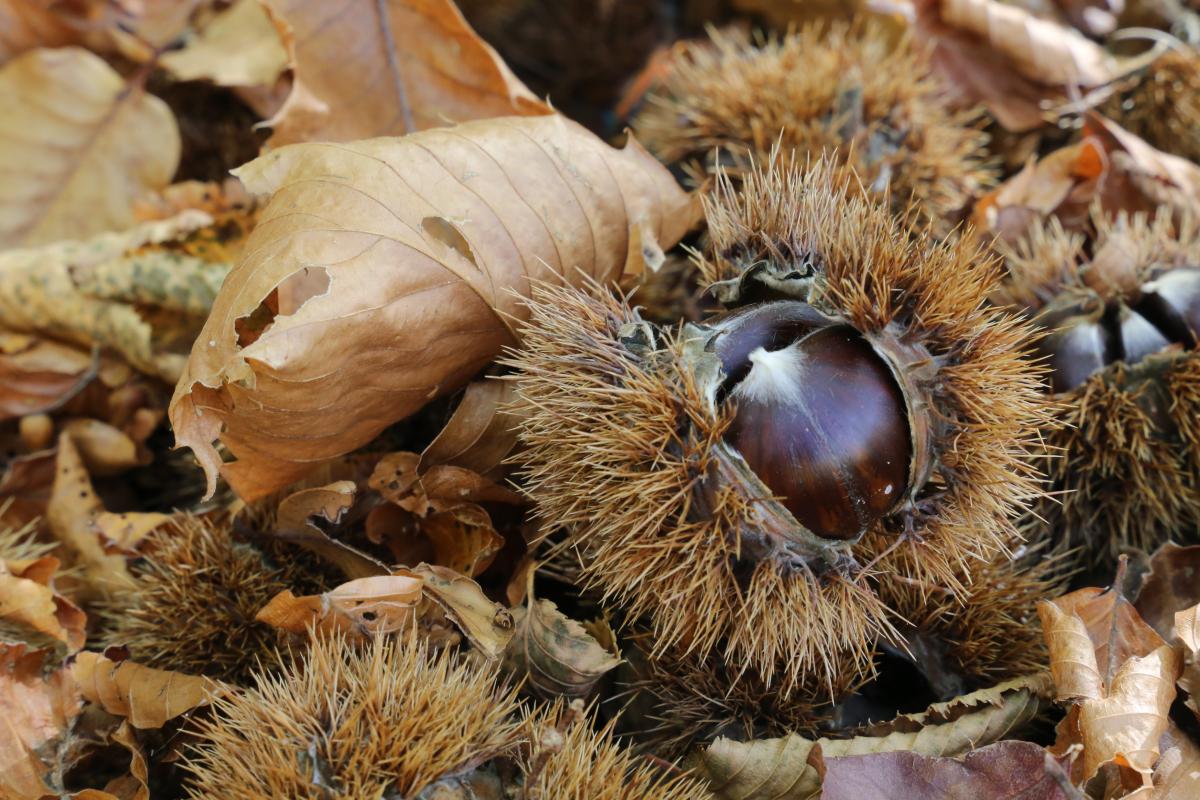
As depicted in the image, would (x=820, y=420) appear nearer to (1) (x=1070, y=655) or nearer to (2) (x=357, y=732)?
(1) (x=1070, y=655)

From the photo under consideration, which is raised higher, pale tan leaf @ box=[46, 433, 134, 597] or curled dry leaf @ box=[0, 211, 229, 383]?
curled dry leaf @ box=[0, 211, 229, 383]

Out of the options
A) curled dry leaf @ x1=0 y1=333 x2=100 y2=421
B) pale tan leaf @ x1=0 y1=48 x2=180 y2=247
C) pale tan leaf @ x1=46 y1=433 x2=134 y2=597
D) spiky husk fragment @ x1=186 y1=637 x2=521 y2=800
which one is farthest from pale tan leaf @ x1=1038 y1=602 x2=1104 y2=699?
pale tan leaf @ x1=0 y1=48 x2=180 y2=247

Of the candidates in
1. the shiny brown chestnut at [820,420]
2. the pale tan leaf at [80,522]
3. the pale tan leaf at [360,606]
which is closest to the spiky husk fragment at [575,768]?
the pale tan leaf at [360,606]

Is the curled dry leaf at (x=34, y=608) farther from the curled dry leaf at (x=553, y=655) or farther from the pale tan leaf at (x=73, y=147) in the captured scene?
the pale tan leaf at (x=73, y=147)

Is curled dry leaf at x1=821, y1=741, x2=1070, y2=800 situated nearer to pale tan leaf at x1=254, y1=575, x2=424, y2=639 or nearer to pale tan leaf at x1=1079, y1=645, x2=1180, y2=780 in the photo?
pale tan leaf at x1=1079, y1=645, x2=1180, y2=780

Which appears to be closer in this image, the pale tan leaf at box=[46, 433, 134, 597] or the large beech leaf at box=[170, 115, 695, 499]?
the large beech leaf at box=[170, 115, 695, 499]

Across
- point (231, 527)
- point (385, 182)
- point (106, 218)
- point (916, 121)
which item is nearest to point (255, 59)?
point (106, 218)
